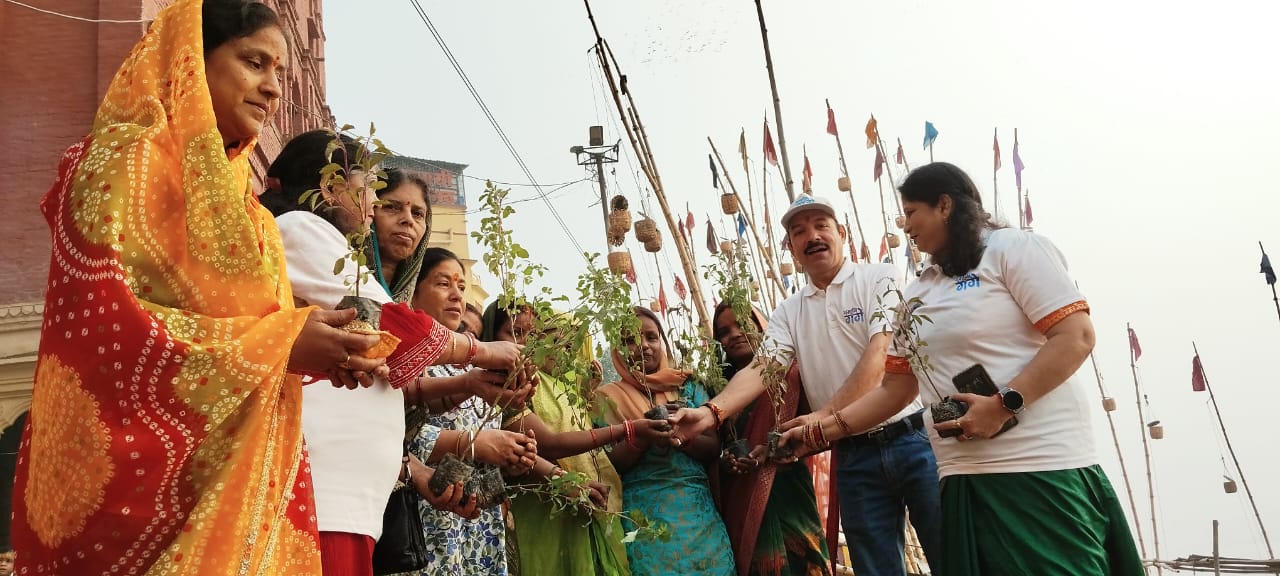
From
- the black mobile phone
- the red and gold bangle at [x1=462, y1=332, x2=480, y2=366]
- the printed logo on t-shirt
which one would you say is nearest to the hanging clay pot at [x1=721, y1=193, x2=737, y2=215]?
the printed logo on t-shirt

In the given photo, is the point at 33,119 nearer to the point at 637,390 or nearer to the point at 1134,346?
the point at 637,390

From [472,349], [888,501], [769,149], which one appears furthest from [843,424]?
[769,149]

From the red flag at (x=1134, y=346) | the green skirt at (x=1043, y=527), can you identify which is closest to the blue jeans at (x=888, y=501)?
the green skirt at (x=1043, y=527)

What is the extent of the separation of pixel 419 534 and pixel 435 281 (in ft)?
3.97

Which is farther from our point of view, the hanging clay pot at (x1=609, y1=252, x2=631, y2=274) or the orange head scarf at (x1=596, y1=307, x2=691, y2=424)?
the hanging clay pot at (x1=609, y1=252, x2=631, y2=274)

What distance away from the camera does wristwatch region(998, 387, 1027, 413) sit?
2.45m

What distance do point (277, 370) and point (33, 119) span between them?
5.19 meters

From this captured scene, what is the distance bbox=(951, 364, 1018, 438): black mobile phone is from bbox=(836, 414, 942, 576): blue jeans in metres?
0.63

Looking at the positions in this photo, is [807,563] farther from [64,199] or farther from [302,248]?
[64,199]

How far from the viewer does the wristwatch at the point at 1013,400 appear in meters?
2.45

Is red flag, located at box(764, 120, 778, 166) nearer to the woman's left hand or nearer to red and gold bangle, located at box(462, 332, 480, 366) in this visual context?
the woman's left hand

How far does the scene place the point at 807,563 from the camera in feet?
11.2

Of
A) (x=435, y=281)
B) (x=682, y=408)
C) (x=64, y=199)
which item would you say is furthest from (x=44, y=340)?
(x=682, y=408)

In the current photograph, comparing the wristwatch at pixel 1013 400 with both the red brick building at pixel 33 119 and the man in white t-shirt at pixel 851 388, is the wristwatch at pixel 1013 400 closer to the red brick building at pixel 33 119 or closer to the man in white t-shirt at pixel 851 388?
the man in white t-shirt at pixel 851 388
